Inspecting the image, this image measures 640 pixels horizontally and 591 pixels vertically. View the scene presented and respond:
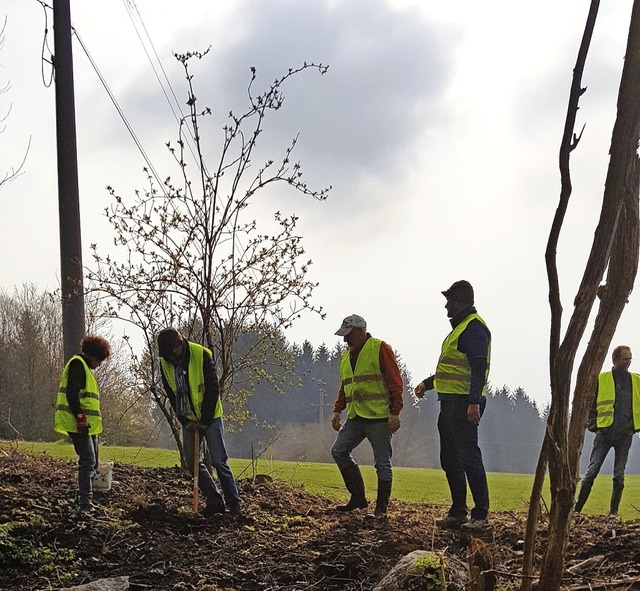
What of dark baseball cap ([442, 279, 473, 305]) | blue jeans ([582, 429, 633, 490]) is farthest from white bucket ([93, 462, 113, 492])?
blue jeans ([582, 429, 633, 490])

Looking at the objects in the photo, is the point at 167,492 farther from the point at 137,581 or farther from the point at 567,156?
the point at 567,156

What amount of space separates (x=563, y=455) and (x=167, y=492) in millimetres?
5938

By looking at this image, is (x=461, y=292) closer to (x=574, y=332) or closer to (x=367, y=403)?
(x=367, y=403)

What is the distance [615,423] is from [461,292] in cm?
297

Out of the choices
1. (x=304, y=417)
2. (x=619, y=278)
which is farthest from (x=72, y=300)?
(x=304, y=417)

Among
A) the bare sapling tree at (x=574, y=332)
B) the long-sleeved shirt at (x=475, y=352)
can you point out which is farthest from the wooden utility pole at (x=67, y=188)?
the bare sapling tree at (x=574, y=332)

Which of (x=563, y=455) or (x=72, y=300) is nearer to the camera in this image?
(x=563, y=455)

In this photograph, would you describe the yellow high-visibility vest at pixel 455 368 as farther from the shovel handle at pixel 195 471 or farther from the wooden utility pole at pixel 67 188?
the wooden utility pole at pixel 67 188

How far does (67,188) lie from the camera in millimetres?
10945

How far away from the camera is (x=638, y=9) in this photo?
145 inches

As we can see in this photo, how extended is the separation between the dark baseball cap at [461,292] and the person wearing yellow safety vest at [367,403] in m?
1.00

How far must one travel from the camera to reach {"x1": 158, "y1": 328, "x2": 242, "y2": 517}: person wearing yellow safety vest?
25.8 ft

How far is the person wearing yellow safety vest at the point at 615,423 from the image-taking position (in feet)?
29.5

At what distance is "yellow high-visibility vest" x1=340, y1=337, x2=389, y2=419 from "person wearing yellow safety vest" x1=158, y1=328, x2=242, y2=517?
1401mm
